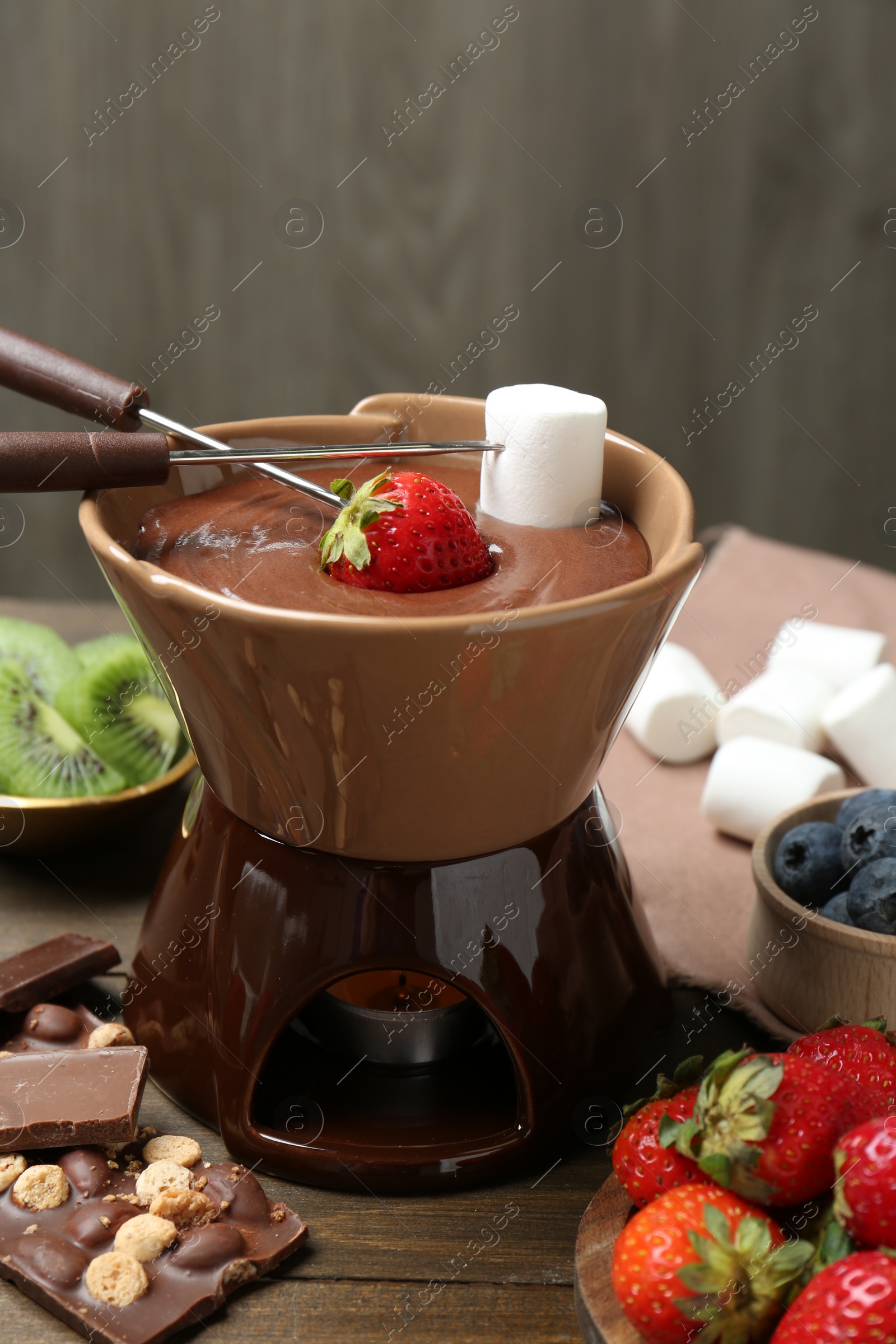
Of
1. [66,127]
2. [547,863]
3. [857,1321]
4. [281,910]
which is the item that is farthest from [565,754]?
[66,127]

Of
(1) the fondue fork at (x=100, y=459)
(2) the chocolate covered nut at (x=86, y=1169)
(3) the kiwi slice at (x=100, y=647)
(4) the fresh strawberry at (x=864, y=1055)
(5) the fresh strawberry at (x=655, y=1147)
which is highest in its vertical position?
(1) the fondue fork at (x=100, y=459)

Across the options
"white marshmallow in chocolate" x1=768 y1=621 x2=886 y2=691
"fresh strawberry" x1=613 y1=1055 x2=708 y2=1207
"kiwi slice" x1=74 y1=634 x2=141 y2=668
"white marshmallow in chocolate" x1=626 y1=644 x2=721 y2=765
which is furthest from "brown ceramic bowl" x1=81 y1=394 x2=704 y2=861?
"white marshmallow in chocolate" x1=768 y1=621 x2=886 y2=691

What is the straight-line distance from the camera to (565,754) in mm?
811

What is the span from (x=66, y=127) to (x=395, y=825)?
222 centimetres

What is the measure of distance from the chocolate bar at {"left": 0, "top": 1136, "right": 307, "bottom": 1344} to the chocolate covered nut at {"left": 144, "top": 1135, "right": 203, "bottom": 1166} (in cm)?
1

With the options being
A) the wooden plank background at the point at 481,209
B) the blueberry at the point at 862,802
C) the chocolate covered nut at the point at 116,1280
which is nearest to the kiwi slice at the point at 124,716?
the chocolate covered nut at the point at 116,1280

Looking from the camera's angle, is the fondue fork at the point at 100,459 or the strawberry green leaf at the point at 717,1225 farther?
the fondue fork at the point at 100,459

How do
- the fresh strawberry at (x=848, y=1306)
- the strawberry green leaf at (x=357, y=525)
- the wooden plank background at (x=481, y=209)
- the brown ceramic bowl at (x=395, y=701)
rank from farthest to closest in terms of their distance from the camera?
the wooden plank background at (x=481, y=209) < the strawberry green leaf at (x=357, y=525) < the brown ceramic bowl at (x=395, y=701) < the fresh strawberry at (x=848, y=1306)

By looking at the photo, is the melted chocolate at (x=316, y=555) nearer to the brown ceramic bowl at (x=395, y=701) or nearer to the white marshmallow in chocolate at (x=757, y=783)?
the brown ceramic bowl at (x=395, y=701)

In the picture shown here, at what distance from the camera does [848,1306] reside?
61cm

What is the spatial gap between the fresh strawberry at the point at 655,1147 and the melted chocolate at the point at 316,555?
0.32 metres

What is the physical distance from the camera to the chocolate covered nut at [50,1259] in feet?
2.44

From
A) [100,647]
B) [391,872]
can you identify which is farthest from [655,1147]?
[100,647]

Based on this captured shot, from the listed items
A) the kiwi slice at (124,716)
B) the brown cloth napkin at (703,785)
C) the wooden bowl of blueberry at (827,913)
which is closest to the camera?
the wooden bowl of blueberry at (827,913)
